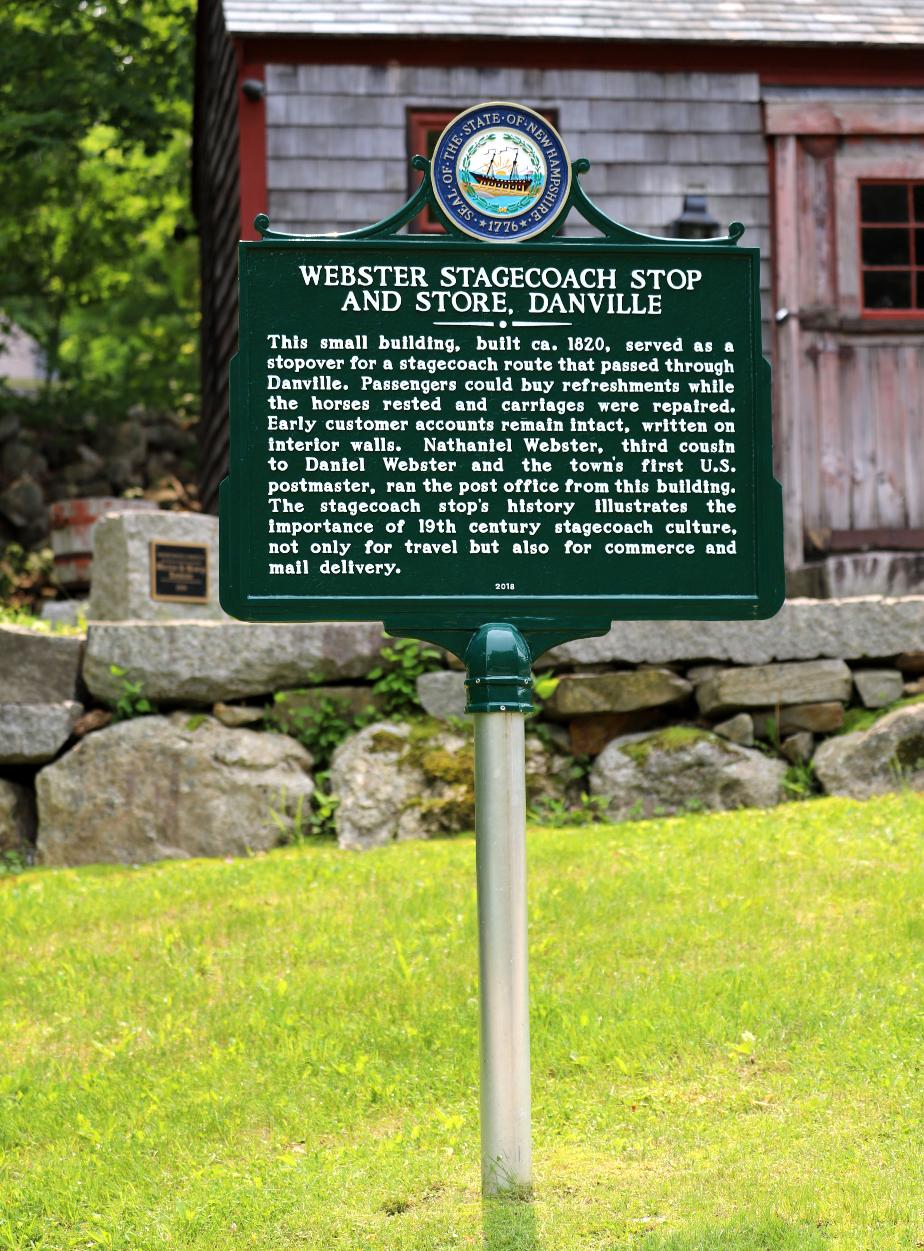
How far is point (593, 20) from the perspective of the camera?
11.4 m

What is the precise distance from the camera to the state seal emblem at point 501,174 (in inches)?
175

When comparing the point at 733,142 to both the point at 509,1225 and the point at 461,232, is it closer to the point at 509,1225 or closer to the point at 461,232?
the point at 461,232

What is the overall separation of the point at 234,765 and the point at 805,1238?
16.1ft

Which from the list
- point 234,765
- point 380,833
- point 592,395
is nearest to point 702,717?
point 380,833

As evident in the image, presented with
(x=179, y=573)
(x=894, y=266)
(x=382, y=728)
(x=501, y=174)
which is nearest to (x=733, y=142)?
(x=894, y=266)

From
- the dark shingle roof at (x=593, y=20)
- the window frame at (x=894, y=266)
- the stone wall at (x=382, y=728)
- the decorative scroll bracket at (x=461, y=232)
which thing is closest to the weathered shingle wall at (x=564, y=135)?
the dark shingle roof at (x=593, y=20)

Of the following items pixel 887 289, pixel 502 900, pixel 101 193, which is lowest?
pixel 502 900

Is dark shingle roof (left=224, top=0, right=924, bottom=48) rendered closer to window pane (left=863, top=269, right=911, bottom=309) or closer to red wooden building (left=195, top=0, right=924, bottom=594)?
red wooden building (left=195, top=0, right=924, bottom=594)

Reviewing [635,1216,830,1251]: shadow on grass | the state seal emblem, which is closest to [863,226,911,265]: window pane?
the state seal emblem

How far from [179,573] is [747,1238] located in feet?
21.8

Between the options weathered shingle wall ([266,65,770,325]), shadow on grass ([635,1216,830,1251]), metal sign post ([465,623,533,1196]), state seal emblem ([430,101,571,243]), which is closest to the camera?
shadow on grass ([635,1216,830,1251])

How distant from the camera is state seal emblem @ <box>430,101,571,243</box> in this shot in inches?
175

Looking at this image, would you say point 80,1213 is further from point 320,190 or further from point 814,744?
point 320,190

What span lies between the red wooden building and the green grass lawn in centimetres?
462
